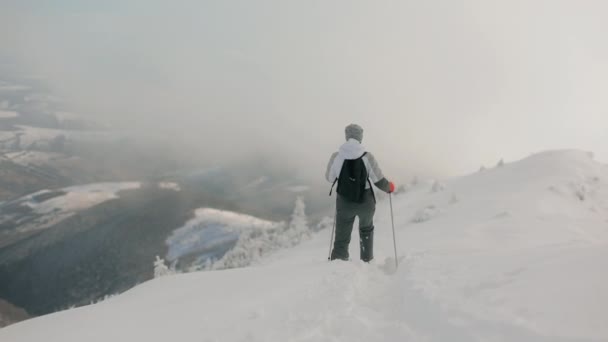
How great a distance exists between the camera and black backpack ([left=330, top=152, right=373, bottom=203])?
8.55 meters

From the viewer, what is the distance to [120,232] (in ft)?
400

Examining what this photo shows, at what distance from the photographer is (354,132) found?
8.52 meters

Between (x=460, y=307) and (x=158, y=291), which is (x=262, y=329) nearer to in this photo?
(x=460, y=307)

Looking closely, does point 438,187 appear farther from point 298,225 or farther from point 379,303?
point 298,225

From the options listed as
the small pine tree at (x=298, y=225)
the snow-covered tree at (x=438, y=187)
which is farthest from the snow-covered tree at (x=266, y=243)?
the snow-covered tree at (x=438, y=187)

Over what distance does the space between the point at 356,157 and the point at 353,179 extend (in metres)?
0.48

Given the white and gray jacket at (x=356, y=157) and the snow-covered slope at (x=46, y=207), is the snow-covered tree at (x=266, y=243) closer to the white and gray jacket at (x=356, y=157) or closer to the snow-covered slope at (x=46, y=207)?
the white and gray jacket at (x=356, y=157)

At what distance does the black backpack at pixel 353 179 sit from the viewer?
855cm

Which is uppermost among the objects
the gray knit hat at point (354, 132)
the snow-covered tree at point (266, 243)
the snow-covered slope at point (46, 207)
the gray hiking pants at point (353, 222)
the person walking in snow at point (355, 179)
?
the gray knit hat at point (354, 132)

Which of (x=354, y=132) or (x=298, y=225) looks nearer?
(x=354, y=132)

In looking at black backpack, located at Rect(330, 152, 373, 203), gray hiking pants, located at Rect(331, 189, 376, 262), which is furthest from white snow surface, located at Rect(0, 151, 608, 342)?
black backpack, located at Rect(330, 152, 373, 203)

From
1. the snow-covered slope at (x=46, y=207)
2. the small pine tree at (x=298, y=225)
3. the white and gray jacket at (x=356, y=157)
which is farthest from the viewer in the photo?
the snow-covered slope at (x=46, y=207)

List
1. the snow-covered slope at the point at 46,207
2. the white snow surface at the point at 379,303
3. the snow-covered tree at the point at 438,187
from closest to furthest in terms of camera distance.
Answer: the white snow surface at the point at 379,303 → the snow-covered tree at the point at 438,187 → the snow-covered slope at the point at 46,207

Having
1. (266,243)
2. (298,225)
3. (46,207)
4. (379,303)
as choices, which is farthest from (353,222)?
(46,207)
